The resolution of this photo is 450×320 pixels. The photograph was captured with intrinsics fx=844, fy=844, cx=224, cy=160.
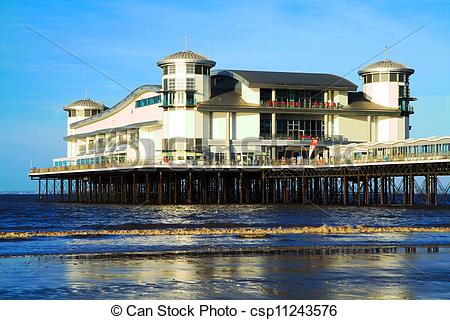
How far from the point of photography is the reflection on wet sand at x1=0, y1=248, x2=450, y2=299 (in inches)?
778

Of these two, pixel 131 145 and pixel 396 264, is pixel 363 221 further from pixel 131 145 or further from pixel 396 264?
pixel 131 145

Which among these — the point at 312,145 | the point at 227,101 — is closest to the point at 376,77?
the point at 312,145

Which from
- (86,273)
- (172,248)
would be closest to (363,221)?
(172,248)

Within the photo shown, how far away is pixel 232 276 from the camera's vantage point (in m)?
23.0

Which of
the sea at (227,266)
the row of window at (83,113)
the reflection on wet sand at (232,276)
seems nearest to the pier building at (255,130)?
the row of window at (83,113)

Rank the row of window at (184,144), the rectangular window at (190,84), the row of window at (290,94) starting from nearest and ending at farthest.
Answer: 1. the row of window at (184,144)
2. the rectangular window at (190,84)
3. the row of window at (290,94)

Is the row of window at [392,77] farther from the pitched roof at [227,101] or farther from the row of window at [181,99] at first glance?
the row of window at [181,99]

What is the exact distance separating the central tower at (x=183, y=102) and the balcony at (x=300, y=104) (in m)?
7.03

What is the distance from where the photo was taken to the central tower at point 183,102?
88188 mm

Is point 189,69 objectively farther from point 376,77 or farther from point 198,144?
point 376,77

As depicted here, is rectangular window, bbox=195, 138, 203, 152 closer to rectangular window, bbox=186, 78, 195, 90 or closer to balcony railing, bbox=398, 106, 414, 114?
rectangular window, bbox=186, 78, 195, 90

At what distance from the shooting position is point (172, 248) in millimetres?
31875
